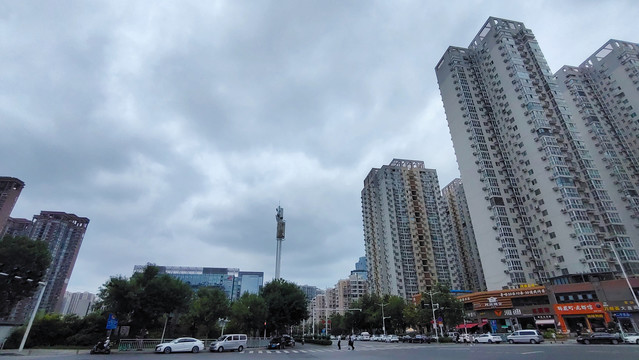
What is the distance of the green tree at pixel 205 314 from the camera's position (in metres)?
48.1

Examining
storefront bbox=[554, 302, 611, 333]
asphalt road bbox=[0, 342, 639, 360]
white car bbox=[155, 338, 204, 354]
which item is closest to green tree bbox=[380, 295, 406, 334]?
storefront bbox=[554, 302, 611, 333]

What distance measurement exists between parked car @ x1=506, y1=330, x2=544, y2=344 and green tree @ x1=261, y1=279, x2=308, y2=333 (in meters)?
33.6

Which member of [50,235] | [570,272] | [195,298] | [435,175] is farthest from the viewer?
[435,175]

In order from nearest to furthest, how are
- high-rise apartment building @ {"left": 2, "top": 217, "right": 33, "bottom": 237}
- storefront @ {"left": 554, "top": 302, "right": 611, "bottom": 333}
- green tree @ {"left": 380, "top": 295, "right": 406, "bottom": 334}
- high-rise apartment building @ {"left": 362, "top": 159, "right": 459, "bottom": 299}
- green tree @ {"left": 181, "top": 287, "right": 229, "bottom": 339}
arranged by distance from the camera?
green tree @ {"left": 181, "top": 287, "right": 229, "bottom": 339}
storefront @ {"left": 554, "top": 302, "right": 611, "bottom": 333}
green tree @ {"left": 380, "top": 295, "right": 406, "bottom": 334}
high-rise apartment building @ {"left": 2, "top": 217, "right": 33, "bottom": 237}
high-rise apartment building @ {"left": 362, "top": 159, "right": 459, "bottom": 299}

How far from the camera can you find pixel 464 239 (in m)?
120

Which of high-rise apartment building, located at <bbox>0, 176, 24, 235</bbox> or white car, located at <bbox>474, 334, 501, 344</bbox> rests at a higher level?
high-rise apartment building, located at <bbox>0, 176, 24, 235</bbox>

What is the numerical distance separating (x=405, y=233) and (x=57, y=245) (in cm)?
11845

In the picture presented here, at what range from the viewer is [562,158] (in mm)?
69500

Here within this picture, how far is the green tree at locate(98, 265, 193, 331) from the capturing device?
37844 millimetres

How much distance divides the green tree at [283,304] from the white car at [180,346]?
22149 mm

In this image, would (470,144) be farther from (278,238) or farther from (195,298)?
(195,298)

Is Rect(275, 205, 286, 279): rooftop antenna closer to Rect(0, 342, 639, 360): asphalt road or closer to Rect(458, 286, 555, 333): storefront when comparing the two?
Rect(458, 286, 555, 333): storefront

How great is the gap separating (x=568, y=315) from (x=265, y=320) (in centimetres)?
5545

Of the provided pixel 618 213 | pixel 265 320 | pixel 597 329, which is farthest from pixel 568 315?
pixel 265 320
